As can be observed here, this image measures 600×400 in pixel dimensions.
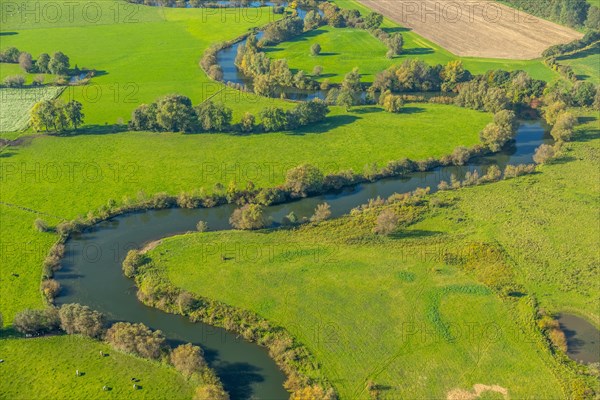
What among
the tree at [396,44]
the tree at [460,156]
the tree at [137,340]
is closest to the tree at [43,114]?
the tree at [137,340]

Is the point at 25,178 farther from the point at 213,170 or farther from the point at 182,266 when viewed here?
the point at 182,266

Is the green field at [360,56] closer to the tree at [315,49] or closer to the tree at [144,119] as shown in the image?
the tree at [315,49]

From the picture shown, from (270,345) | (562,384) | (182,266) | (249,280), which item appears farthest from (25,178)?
(562,384)

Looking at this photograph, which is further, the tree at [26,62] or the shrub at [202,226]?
the tree at [26,62]

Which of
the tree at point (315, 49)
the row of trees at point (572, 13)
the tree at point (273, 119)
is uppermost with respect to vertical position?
the row of trees at point (572, 13)

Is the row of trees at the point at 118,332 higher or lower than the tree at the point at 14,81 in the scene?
lower

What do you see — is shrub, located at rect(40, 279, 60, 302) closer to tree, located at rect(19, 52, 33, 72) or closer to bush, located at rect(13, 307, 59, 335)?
bush, located at rect(13, 307, 59, 335)

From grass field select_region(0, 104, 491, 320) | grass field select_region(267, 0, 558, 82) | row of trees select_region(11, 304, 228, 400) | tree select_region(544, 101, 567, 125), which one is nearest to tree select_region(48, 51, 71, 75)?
grass field select_region(0, 104, 491, 320)

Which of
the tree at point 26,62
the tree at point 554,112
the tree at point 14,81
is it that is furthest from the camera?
the tree at point 26,62

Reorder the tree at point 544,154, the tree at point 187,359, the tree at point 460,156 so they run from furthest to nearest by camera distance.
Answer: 1. the tree at point 460,156
2. the tree at point 544,154
3. the tree at point 187,359
